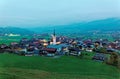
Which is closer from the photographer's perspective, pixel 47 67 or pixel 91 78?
pixel 91 78

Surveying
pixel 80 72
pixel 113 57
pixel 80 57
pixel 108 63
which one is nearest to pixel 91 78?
pixel 80 72

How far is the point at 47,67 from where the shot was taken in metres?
13.5

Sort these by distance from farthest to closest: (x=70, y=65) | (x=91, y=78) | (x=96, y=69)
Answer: (x=70, y=65)
(x=96, y=69)
(x=91, y=78)

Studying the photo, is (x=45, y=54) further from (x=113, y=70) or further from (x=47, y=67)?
(x=113, y=70)

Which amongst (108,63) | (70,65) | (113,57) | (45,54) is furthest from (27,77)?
(45,54)

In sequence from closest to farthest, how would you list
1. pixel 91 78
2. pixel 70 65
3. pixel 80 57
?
pixel 91 78, pixel 70 65, pixel 80 57

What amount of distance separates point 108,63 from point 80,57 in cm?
318

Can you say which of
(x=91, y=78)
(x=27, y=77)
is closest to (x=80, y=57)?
(x=91, y=78)

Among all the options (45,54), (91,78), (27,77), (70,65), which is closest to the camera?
(27,77)

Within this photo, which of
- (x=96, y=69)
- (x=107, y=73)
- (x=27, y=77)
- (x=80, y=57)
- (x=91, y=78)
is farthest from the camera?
(x=80, y=57)

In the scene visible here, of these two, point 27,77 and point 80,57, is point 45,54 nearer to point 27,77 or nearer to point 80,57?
point 80,57

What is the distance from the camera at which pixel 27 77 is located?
32.2 ft

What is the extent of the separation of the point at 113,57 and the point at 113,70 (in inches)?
118

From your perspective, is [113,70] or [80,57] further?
[80,57]
